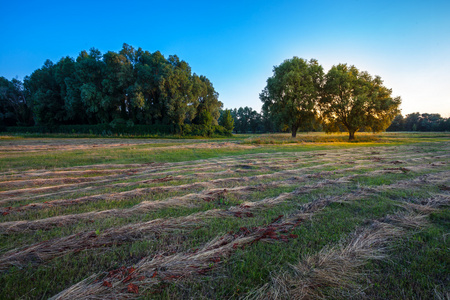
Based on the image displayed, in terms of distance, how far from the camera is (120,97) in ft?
116

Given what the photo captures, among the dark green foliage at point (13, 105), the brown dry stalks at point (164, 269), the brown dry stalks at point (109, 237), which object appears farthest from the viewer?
the dark green foliage at point (13, 105)

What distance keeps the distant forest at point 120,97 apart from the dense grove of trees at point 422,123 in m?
67.7

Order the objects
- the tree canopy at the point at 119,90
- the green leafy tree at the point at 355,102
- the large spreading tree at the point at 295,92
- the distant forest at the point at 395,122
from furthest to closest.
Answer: the distant forest at the point at 395,122 < the tree canopy at the point at 119,90 < the large spreading tree at the point at 295,92 < the green leafy tree at the point at 355,102

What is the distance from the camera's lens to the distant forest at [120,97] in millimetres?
33750

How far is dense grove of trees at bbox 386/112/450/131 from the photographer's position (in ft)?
220

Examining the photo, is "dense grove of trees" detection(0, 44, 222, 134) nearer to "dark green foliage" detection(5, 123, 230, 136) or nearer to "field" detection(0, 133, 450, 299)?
"dark green foliage" detection(5, 123, 230, 136)

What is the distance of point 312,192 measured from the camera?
13.9 ft

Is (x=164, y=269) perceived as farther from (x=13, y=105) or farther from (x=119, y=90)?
(x=13, y=105)

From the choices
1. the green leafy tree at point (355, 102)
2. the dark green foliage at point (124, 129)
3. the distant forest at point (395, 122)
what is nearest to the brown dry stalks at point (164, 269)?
the green leafy tree at point (355, 102)

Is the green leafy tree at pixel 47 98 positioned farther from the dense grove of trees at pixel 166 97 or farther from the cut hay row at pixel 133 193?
the cut hay row at pixel 133 193

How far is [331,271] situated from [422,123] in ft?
359

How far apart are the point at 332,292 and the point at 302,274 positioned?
0.24 m

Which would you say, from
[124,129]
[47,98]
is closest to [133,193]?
[124,129]

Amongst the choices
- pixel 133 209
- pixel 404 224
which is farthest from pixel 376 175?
pixel 133 209
